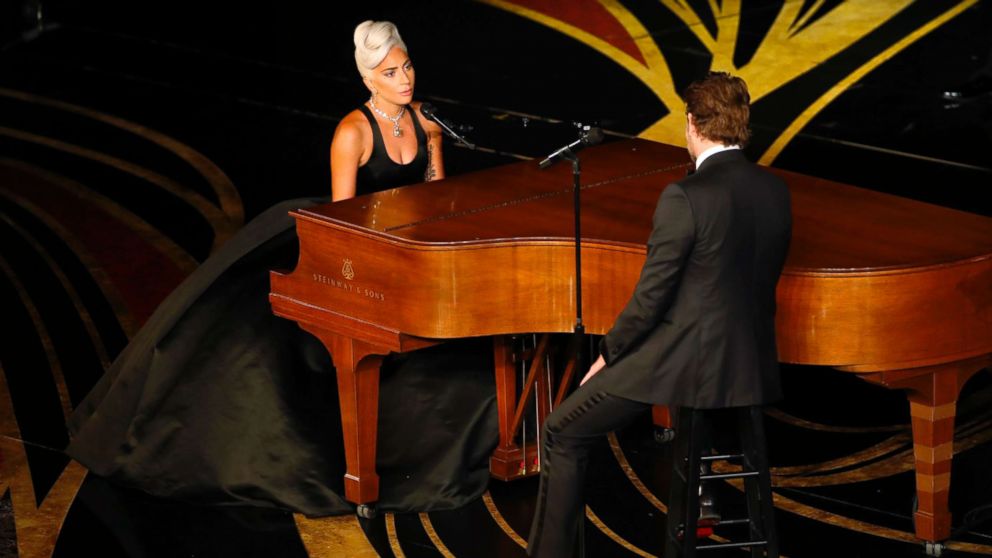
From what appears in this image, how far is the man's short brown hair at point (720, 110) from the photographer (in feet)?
15.1

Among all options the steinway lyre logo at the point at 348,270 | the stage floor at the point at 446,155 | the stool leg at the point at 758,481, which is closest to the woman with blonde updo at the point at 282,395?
the stage floor at the point at 446,155

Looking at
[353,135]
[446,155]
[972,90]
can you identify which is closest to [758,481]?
[353,135]

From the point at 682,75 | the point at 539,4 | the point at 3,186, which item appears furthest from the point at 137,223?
the point at 539,4

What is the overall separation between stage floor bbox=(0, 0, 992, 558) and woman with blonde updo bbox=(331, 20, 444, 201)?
1.17m

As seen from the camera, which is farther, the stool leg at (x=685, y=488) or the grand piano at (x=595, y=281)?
the grand piano at (x=595, y=281)

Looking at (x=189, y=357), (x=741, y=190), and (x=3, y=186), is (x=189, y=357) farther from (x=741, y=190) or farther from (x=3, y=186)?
(x=3, y=186)

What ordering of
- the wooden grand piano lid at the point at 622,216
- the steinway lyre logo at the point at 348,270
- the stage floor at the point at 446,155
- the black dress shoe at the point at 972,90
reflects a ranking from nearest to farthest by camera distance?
the wooden grand piano lid at the point at 622,216 < the steinway lyre logo at the point at 348,270 < the stage floor at the point at 446,155 < the black dress shoe at the point at 972,90

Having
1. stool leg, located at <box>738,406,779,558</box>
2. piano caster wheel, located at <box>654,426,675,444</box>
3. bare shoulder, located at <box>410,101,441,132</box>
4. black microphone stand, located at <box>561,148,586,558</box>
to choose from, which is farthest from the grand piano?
piano caster wheel, located at <box>654,426,675,444</box>

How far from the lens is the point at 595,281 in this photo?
5.23 metres

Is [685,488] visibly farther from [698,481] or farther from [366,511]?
[366,511]

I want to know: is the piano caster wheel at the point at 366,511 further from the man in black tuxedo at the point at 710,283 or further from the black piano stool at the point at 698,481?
the man in black tuxedo at the point at 710,283

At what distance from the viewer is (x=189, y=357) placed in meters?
6.20

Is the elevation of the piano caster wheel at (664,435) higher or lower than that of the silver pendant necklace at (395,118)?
lower

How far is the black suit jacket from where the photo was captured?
14.8 ft
